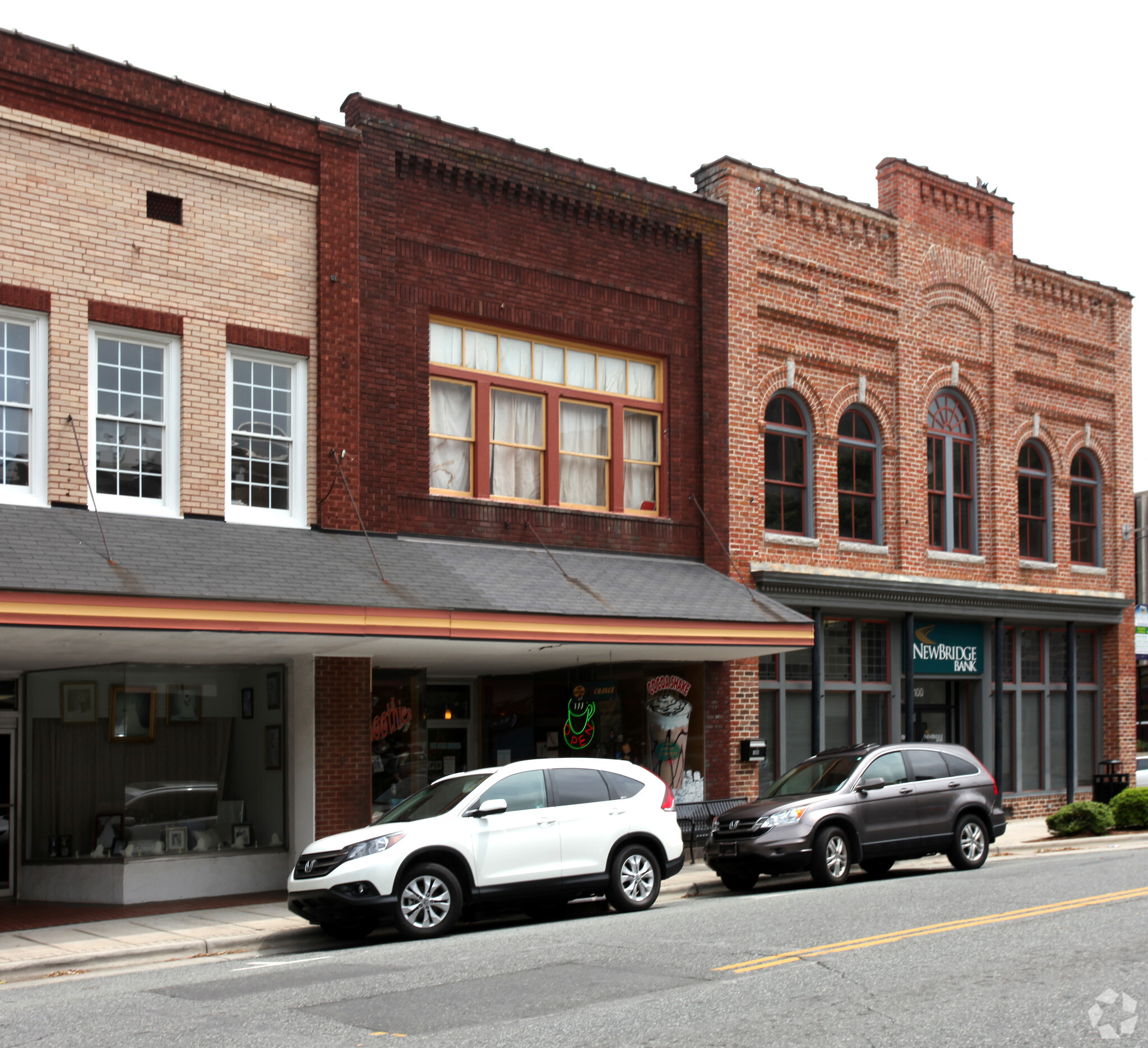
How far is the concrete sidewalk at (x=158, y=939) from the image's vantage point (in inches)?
451

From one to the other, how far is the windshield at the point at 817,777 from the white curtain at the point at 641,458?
481 cm

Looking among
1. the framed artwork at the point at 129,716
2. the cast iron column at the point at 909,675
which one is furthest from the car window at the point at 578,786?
the cast iron column at the point at 909,675

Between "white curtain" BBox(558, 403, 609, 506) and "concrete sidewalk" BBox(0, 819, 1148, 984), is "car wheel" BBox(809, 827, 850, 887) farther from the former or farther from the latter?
"white curtain" BBox(558, 403, 609, 506)

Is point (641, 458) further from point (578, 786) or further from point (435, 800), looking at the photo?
point (435, 800)

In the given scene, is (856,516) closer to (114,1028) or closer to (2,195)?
(2,195)

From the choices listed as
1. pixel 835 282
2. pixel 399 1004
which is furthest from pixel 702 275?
pixel 399 1004

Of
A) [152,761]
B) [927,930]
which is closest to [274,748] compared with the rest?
[152,761]

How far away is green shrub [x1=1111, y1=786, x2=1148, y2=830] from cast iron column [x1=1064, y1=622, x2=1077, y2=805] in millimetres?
3583

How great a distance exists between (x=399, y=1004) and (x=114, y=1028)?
5.78 feet

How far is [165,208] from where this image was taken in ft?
51.9

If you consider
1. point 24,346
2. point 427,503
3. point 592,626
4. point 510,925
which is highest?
point 24,346

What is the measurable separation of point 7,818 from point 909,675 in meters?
→ 14.2

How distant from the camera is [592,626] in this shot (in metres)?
16.1

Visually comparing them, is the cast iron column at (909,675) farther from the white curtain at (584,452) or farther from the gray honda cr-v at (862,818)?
the white curtain at (584,452)
